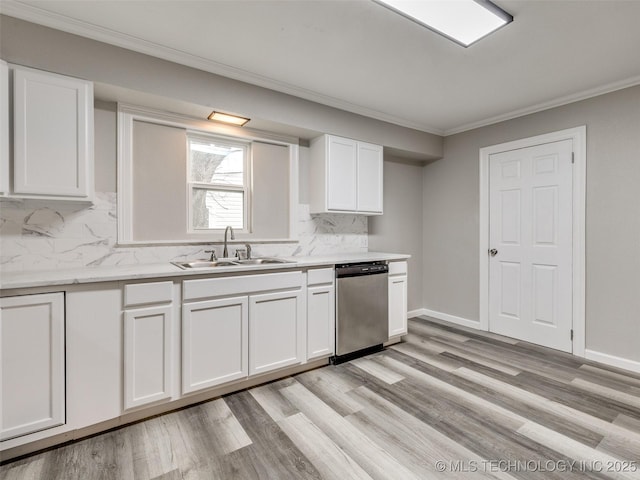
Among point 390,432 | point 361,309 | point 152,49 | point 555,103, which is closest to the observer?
point 390,432

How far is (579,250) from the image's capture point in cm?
309

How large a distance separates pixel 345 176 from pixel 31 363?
9.21 feet

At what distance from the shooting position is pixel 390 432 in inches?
76.7

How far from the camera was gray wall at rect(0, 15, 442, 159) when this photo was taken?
192cm

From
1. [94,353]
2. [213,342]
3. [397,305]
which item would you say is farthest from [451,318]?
[94,353]

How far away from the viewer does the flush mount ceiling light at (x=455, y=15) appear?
1.80 metres

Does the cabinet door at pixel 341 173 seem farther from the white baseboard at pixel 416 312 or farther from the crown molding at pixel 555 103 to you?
the white baseboard at pixel 416 312

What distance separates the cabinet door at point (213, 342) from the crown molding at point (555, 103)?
344 cm

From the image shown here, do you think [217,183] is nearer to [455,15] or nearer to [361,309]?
[361,309]

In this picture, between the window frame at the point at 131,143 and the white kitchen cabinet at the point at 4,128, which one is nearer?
the white kitchen cabinet at the point at 4,128

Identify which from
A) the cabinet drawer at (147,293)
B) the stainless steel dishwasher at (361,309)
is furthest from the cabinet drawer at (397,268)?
the cabinet drawer at (147,293)

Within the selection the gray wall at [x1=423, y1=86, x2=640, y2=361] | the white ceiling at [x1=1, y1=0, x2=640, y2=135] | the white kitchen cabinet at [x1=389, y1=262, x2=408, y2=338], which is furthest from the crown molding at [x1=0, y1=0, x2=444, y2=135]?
the gray wall at [x1=423, y1=86, x2=640, y2=361]

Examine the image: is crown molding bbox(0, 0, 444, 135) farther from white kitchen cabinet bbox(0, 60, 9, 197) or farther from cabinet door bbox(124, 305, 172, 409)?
cabinet door bbox(124, 305, 172, 409)

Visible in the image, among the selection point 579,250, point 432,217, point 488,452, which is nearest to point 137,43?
point 488,452
